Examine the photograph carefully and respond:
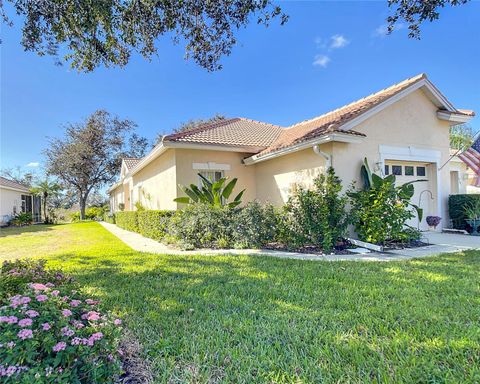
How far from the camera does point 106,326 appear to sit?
2576 millimetres

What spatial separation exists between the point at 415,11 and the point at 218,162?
8590 mm

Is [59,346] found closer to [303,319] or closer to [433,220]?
[303,319]

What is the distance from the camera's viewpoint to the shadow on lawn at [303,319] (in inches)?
104

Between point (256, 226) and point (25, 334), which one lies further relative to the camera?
point (256, 226)

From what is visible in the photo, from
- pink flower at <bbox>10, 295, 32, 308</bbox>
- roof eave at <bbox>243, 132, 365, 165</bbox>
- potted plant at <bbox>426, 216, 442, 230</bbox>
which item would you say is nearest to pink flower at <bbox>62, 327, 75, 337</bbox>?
pink flower at <bbox>10, 295, 32, 308</bbox>

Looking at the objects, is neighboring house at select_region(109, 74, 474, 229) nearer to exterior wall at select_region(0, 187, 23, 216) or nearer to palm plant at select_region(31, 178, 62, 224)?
exterior wall at select_region(0, 187, 23, 216)

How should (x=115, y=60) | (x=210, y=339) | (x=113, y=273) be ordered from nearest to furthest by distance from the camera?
(x=210, y=339)
(x=113, y=273)
(x=115, y=60)

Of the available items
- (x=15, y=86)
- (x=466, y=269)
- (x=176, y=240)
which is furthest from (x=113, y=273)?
(x=15, y=86)

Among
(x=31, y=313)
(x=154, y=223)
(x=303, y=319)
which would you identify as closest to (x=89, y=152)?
(x=154, y=223)

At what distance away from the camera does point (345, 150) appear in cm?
1007

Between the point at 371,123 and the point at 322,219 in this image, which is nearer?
the point at 322,219

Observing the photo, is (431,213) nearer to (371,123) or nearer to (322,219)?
(371,123)

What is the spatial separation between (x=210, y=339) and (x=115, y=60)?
25.9 feet

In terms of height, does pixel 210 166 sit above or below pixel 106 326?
above
